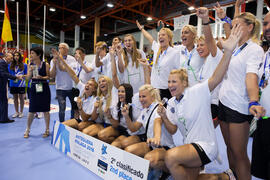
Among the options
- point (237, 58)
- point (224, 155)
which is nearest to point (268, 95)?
point (237, 58)

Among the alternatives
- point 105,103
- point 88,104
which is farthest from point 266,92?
point 88,104

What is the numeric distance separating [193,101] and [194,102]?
1 cm

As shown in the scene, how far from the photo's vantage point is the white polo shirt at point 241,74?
1.38 metres

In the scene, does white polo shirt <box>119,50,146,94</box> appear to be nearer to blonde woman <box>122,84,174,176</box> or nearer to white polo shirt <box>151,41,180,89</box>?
white polo shirt <box>151,41,180,89</box>

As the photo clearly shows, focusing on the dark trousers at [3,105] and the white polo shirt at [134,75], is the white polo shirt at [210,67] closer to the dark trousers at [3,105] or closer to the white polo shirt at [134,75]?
the white polo shirt at [134,75]

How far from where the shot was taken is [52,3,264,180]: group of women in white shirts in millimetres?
1438

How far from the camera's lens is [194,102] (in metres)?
1.57

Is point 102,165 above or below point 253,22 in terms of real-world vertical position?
below

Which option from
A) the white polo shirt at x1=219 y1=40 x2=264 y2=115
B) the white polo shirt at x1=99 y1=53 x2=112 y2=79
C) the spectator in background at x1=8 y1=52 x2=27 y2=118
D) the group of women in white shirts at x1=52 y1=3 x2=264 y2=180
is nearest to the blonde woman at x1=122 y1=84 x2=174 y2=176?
→ the group of women in white shirts at x1=52 y1=3 x2=264 y2=180

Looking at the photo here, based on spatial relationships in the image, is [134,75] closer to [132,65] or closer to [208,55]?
[132,65]

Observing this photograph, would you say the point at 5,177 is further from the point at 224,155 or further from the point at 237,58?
the point at 224,155

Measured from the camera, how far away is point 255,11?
7.84m

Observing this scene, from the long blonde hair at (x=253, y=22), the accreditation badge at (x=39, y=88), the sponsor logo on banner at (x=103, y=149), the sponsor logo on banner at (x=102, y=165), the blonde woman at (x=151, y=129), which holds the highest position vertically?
the long blonde hair at (x=253, y=22)

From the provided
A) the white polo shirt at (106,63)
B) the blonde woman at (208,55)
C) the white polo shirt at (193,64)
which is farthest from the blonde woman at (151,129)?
the white polo shirt at (106,63)
